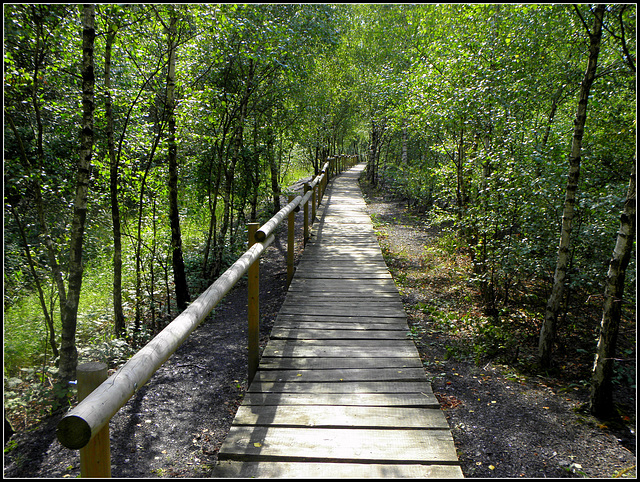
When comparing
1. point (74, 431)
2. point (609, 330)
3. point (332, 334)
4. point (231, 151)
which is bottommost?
point (332, 334)

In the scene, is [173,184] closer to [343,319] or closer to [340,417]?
[343,319]

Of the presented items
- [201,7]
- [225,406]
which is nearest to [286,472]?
[225,406]

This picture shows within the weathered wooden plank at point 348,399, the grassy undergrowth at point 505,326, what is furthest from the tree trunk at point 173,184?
the weathered wooden plank at point 348,399

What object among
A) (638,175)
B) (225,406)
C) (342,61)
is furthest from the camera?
(342,61)

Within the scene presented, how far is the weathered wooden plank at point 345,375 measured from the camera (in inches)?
132

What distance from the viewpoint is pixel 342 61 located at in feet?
68.8

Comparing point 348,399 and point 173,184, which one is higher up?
point 173,184

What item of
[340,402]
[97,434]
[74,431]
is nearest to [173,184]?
[340,402]

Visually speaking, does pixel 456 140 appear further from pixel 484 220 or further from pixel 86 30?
pixel 86 30

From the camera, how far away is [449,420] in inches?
124

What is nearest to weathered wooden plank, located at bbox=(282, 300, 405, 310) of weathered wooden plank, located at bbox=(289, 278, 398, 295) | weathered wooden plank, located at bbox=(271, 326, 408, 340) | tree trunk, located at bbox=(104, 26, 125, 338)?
weathered wooden plank, located at bbox=(289, 278, 398, 295)

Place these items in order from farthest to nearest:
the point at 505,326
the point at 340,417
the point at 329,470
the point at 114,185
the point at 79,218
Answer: the point at 114,185 < the point at 505,326 < the point at 79,218 < the point at 340,417 < the point at 329,470

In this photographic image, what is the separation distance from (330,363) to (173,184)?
4.35 m

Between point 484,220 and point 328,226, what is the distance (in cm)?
499
